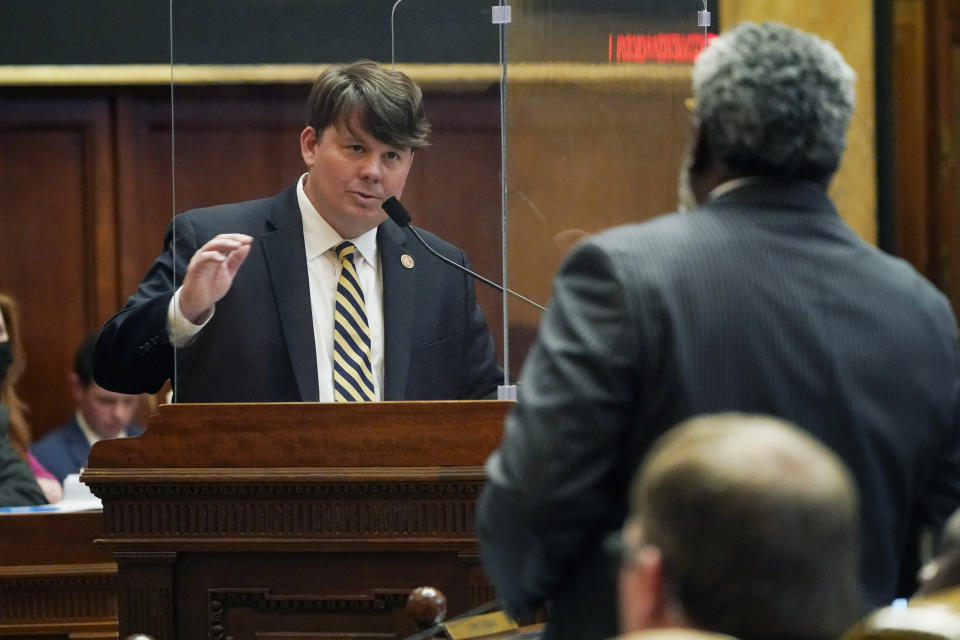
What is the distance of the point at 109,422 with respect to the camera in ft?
20.8

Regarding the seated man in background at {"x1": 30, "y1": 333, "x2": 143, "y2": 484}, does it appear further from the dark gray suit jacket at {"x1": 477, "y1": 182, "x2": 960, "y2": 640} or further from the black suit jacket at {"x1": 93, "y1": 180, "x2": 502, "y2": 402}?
the dark gray suit jacket at {"x1": 477, "y1": 182, "x2": 960, "y2": 640}

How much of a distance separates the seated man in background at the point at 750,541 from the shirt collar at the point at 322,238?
1.94 metres

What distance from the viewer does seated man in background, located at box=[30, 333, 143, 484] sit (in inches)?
248

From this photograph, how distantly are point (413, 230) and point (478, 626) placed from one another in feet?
3.31

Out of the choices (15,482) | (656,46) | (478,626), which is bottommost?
(15,482)

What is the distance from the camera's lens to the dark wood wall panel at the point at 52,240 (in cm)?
732

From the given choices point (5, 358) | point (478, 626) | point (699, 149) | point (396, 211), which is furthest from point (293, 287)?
point (5, 358)

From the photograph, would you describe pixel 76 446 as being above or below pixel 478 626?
below

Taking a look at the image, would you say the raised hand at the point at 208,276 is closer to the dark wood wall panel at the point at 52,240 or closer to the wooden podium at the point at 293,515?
the wooden podium at the point at 293,515

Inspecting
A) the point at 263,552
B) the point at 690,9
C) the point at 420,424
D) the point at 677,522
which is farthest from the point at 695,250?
the point at 690,9

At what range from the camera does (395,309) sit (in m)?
3.19

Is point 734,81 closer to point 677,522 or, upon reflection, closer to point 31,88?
point 677,522

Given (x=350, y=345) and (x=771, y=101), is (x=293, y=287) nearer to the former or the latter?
(x=350, y=345)

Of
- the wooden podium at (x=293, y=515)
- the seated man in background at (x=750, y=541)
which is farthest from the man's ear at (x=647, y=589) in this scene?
the wooden podium at (x=293, y=515)
